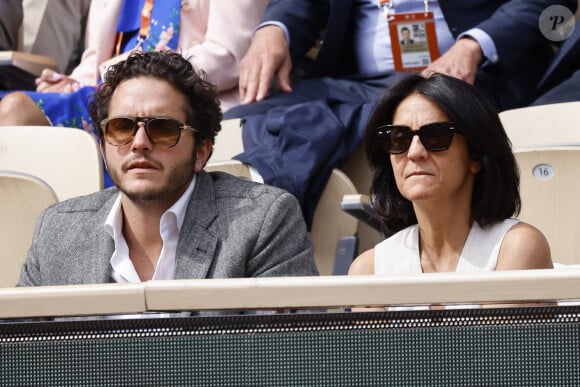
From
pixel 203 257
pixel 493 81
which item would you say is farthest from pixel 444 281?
pixel 493 81

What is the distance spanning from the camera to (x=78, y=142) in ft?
9.19

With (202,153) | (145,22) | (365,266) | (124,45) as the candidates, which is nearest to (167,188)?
(202,153)

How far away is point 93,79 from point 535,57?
1739 millimetres

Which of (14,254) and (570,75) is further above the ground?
(570,75)

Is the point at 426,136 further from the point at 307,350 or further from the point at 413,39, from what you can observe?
the point at 413,39

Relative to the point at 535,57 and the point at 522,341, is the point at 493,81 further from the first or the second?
the point at 522,341

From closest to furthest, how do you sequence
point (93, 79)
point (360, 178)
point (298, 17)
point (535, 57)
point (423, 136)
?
1. point (423, 136)
2. point (360, 178)
3. point (535, 57)
4. point (298, 17)
5. point (93, 79)

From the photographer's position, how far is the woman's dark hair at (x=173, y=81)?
237 centimetres

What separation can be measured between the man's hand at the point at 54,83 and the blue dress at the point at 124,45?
0.18 metres

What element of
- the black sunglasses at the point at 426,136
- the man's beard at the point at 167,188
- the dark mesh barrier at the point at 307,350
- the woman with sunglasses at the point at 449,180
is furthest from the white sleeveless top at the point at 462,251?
the dark mesh barrier at the point at 307,350

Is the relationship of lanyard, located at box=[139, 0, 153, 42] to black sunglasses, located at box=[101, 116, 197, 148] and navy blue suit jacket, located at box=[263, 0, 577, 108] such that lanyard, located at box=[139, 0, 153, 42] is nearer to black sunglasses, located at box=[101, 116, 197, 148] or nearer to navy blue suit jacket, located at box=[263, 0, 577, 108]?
navy blue suit jacket, located at box=[263, 0, 577, 108]

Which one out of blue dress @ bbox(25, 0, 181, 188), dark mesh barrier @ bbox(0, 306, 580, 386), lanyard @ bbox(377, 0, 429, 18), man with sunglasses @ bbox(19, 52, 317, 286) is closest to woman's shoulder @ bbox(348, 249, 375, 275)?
man with sunglasses @ bbox(19, 52, 317, 286)

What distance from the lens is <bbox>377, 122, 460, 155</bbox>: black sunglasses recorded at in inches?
79.7

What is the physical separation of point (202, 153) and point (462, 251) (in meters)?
0.70
